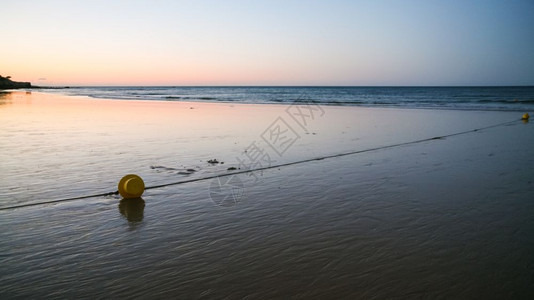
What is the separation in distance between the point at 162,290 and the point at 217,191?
3242 mm

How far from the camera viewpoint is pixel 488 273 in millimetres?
3541

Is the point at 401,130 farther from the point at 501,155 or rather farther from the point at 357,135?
the point at 501,155

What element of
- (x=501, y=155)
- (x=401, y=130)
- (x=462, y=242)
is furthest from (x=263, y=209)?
(x=401, y=130)

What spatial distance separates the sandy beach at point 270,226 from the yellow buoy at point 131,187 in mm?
257

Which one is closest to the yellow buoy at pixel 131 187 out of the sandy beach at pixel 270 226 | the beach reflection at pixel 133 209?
the beach reflection at pixel 133 209

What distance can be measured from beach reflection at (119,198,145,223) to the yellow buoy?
0.27ft

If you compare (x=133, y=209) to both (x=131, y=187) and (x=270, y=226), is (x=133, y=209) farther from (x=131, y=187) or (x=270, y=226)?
(x=270, y=226)

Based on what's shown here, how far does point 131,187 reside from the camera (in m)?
5.86

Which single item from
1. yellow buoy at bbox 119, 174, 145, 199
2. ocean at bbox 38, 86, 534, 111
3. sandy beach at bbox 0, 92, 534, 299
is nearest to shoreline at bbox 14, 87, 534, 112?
ocean at bbox 38, 86, 534, 111

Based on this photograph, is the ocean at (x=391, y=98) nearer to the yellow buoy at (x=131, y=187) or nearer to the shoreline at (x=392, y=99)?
the shoreline at (x=392, y=99)

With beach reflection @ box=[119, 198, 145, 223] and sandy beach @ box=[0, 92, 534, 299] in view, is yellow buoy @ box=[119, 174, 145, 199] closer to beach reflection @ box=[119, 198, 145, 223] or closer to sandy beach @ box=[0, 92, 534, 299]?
beach reflection @ box=[119, 198, 145, 223]

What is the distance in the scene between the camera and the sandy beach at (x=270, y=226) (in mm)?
3395

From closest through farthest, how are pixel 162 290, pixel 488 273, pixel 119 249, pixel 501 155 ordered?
1. pixel 162 290
2. pixel 488 273
3. pixel 119 249
4. pixel 501 155

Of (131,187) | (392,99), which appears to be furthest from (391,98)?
(131,187)
